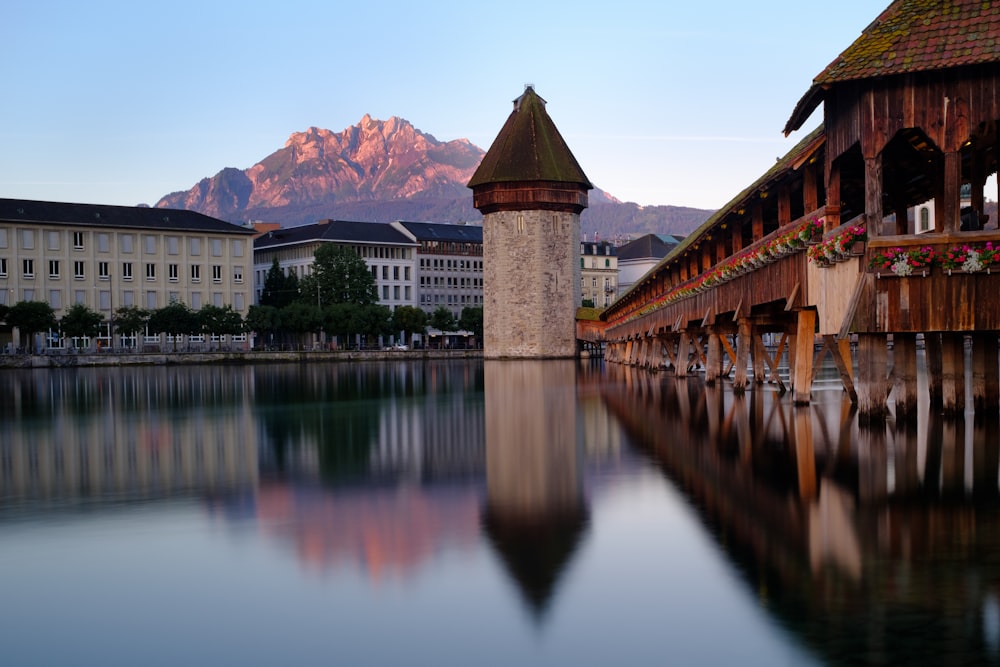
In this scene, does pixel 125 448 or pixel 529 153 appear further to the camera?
pixel 529 153

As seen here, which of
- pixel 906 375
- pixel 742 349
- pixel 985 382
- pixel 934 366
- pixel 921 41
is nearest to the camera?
pixel 921 41

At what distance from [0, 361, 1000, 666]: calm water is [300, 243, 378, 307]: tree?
89.7m

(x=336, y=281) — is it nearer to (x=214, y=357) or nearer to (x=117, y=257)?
(x=117, y=257)

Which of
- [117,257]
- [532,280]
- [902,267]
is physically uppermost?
[117,257]

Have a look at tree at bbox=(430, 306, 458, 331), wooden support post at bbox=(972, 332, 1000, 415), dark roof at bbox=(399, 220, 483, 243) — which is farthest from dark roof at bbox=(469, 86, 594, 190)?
wooden support post at bbox=(972, 332, 1000, 415)

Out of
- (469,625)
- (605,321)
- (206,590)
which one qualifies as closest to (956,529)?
(469,625)

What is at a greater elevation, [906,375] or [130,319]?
[130,319]

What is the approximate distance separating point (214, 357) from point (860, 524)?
8185cm

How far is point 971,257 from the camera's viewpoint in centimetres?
1492

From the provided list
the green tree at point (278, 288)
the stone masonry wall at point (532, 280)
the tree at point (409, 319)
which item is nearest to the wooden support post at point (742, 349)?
the stone masonry wall at point (532, 280)

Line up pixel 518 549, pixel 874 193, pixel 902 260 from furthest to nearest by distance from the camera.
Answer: pixel 874 193
pixel 902 260
pixel 518 549

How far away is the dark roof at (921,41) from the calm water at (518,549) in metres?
4.57

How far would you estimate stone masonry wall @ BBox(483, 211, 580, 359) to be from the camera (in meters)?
80.4

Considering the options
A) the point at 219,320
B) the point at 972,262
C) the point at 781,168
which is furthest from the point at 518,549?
the point at 219,320
